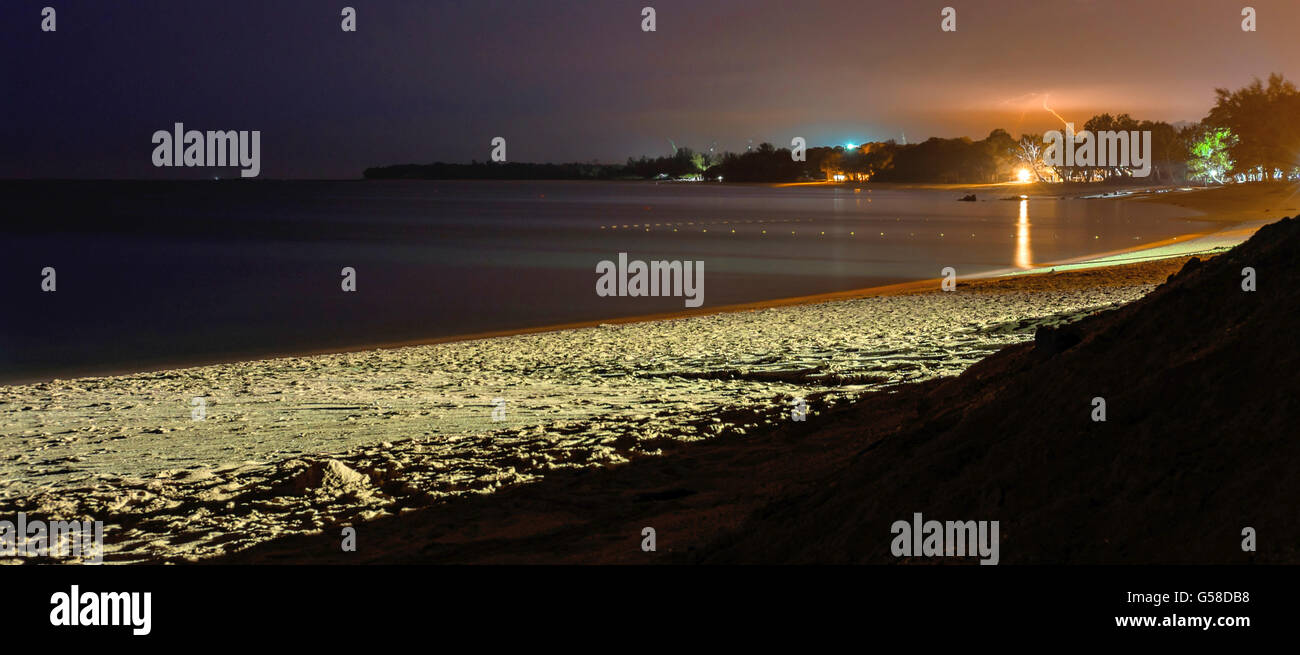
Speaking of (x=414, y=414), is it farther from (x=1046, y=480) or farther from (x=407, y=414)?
(x=1046, y=480)

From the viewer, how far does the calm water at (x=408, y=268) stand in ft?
85.4

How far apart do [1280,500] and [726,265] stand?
123ft

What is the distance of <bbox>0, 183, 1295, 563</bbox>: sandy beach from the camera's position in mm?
8000

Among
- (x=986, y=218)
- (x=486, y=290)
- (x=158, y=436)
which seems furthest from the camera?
(x=986, y=218)

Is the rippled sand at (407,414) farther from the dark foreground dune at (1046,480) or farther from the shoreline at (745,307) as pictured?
the shoreline at (745,307)

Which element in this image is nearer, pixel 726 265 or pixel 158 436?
pixel 158 436

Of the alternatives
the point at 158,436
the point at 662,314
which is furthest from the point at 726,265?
the point at 158,436

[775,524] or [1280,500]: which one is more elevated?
[1280,500]

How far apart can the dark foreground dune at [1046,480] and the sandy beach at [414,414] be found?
2.87 feet

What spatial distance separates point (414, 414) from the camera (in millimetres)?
11500

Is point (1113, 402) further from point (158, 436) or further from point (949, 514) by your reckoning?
point (158, 436)

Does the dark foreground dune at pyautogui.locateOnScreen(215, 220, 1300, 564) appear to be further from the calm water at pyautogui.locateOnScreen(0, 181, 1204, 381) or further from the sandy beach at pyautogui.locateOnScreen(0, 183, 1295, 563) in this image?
the calm water at pyautogui.locateOnScreen(0, 181, 1204, 381)

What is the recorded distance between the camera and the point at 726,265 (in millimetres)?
41562
